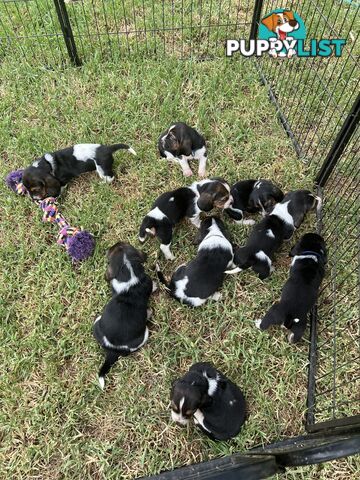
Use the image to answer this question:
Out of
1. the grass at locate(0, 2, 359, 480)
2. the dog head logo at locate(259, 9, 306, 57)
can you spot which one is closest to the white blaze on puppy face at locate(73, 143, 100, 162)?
the grass at locate(0, 2, 359, 480)

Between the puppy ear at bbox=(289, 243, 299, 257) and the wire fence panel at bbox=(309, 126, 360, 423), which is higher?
the puppy ear at bbox=(289, 243, 299, 257)

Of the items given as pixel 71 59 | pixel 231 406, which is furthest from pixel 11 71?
pixel 231 406

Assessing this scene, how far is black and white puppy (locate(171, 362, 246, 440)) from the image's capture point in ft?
9.08

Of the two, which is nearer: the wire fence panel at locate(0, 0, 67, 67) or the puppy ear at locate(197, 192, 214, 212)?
the puppy ear at locate(197, 192, 214, 212)

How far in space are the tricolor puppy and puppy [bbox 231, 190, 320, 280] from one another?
2381 mm

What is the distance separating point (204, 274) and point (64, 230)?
1.42 m

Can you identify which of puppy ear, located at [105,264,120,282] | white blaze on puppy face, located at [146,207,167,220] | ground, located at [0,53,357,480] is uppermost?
white blaze on puppy face, located at [146,207,167,220]

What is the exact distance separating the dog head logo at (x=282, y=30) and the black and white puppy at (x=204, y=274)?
290cm

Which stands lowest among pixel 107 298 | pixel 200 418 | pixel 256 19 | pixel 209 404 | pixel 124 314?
pixel 107 298

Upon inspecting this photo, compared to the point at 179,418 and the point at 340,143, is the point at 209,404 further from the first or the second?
the point at 340,143

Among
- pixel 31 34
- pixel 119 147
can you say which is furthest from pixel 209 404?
pixel 31 34

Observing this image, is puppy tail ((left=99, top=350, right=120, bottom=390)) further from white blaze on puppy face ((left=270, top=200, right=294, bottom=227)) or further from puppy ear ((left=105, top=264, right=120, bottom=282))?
white blaze on puppy face ((left=270, top=200, right=294, bottom=227))

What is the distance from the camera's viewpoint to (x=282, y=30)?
526cm

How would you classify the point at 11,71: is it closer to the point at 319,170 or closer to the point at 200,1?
A: the point at 200,1
